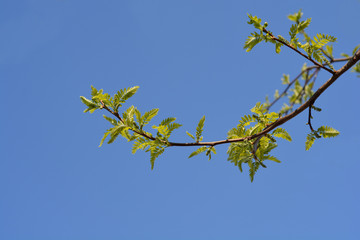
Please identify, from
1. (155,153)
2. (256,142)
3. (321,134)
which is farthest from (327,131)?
(155,153)

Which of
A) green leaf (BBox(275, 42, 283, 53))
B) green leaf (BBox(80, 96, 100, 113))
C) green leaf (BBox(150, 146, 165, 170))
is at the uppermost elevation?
green leaf (BBox(275, 42, 283, 53))

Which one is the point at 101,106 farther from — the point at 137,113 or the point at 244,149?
the point at 244,149

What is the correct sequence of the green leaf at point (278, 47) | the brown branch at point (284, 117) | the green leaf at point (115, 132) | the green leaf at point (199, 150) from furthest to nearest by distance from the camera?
the green leaf at point (278, 47)
the green leaf at point (199, 150)
the brown branch at point (284, 117)
the green leaf at point (115, 132)

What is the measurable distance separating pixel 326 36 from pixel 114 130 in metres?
2.31

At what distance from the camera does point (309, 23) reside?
3.32 m

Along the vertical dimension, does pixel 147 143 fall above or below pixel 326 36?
below

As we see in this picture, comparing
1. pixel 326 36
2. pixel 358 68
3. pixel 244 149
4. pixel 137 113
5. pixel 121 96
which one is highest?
pixel 358 68

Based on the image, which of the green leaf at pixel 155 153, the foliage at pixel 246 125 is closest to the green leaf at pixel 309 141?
the foliage at pixel 246 125

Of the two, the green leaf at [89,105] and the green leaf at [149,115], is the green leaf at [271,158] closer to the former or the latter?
the green leaf at [149,115]

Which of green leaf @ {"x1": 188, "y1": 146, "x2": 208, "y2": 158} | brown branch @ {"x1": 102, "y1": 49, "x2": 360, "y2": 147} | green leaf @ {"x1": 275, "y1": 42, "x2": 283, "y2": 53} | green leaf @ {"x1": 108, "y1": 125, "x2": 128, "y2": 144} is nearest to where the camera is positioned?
green leaf @ {"x1": 108, "y1": 125, "x2": 128, "y2": 144}

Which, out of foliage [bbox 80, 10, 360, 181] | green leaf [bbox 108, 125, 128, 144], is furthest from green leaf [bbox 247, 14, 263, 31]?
green leaf [bbox 108, 125, 128, 144]

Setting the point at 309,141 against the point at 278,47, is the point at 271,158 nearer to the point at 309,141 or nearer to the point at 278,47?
the point at 309,141

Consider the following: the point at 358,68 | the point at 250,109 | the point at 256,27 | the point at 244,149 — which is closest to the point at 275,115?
Result: the point at 250,109

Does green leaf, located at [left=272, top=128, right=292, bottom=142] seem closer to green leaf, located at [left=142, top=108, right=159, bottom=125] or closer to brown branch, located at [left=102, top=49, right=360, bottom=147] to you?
brown branch, located at [left=102, top=49, right=360, bottom=147]
